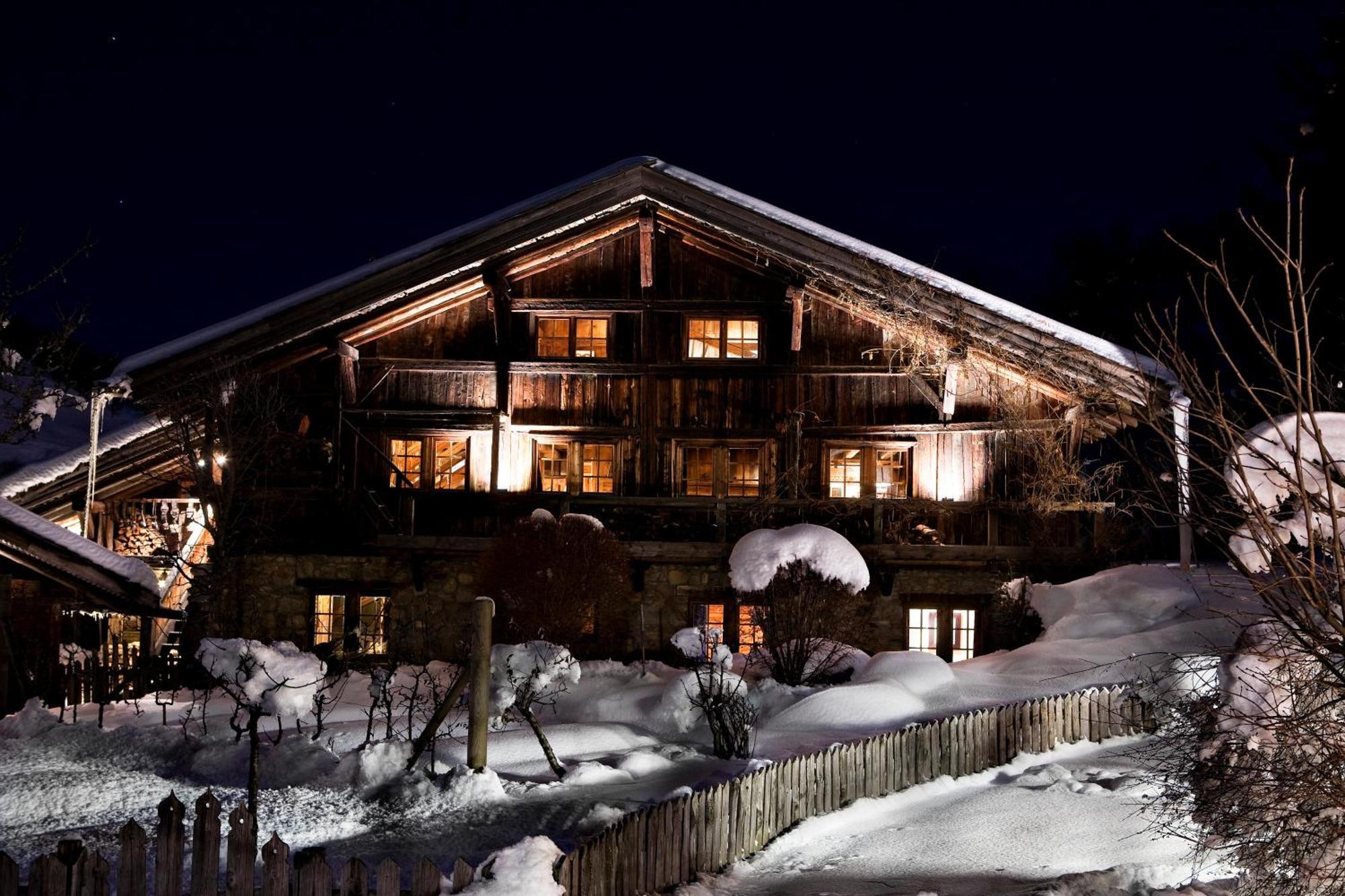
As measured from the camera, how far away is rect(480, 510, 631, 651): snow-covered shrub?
56.6ft

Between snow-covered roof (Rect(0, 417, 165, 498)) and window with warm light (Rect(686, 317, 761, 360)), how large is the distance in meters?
10.3

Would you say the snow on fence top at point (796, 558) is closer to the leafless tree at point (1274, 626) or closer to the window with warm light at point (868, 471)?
the window with warm light at point (868, 471)

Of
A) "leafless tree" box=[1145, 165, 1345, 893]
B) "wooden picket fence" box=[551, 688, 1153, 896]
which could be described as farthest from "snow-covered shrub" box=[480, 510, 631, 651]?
"leafless tree" box=[1145, 165, 1345, 893]

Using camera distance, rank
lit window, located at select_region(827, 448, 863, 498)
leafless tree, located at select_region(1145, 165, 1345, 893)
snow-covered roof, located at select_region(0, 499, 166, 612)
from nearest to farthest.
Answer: leafless tree, located at select_region(1145, 165, 1345, 893), snow-covered roof, located at select_region(0, 499, 166, 612), lit window, located at select_region(827, 448, 863, 498)

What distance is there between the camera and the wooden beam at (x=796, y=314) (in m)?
20.5

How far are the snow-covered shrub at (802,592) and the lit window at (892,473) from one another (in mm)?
4374

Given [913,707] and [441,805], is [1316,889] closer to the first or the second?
[441,805]

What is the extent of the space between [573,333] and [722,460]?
3.95m

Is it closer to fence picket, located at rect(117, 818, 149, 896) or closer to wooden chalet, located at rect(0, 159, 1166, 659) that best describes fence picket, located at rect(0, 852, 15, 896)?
fence picket, located at rect(117, 818, 149, 896)

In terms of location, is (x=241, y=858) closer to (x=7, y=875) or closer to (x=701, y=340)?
(x=7, y=875)

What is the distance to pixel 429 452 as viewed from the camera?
70.1 feet

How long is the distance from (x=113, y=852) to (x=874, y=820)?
6.99 meters

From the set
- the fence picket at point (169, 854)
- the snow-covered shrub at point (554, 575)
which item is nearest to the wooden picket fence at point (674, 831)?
the fence picket at point (169, 854)

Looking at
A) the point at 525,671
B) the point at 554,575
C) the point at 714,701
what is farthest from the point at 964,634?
the point at 525,671
